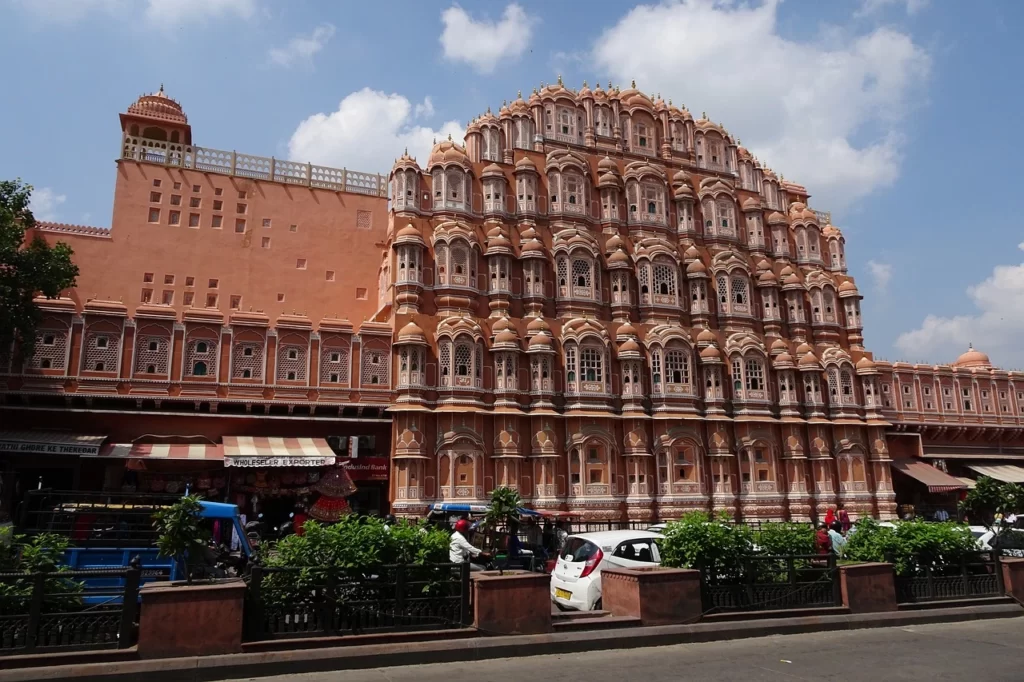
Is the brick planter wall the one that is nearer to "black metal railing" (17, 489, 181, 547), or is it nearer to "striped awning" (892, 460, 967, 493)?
"black metal railing" (17, 489, 181, 547)

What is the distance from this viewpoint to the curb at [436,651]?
783cm

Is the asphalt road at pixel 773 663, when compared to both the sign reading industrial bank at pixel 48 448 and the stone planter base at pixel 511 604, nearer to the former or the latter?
the stone planter base at pixel 511 604

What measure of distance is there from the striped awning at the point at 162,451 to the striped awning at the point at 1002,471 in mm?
35382

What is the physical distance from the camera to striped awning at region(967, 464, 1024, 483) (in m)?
36.1

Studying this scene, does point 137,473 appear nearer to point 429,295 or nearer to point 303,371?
point 303,371

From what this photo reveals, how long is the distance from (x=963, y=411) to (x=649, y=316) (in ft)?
64.8

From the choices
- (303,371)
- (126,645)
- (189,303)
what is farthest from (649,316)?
(126,645)

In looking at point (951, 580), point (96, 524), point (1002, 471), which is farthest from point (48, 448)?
point (1002, 471)

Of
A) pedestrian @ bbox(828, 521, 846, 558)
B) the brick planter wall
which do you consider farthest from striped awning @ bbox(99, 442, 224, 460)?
the brick planter wall

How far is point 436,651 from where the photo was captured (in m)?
9.11

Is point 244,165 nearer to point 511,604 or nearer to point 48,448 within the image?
point 48,448

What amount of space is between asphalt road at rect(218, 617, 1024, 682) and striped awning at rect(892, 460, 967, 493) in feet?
84.6

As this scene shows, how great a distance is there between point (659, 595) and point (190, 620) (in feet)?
20.4

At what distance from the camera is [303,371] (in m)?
25.8
